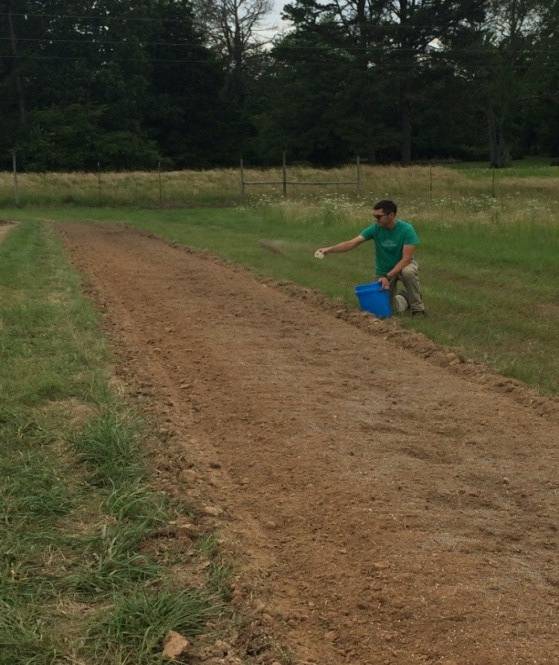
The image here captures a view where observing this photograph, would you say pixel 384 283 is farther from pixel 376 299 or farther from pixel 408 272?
pixel 408 272

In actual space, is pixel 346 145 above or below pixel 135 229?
above

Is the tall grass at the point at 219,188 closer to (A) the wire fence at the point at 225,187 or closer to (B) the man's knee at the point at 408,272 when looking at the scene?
(A) the wire fence at the point at 225,187

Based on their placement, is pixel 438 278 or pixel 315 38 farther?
pixel 315 38

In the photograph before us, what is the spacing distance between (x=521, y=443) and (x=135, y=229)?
17.0 m

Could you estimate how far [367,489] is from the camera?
4.04 meters

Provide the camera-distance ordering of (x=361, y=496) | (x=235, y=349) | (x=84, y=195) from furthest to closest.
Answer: (x=84, y=195) < (x=235, y=349) < (x=361, y=496)

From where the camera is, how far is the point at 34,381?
18.5 ft

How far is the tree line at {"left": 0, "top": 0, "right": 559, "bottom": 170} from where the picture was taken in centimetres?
5431

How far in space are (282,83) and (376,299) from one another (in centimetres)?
5288

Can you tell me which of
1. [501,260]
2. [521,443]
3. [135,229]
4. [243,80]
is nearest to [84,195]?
[135,229]

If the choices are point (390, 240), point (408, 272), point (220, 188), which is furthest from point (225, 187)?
point (408, 272)

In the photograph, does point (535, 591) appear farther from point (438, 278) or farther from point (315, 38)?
point (315, 38)

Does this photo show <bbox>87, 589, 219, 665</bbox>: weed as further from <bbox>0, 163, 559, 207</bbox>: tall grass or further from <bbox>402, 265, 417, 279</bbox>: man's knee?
<bbox>0, 163, 559, 207</bbox>: tall grass

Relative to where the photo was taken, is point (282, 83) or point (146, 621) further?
point (282, 83)
